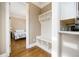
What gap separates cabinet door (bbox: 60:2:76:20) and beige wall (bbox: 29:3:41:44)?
37 cm

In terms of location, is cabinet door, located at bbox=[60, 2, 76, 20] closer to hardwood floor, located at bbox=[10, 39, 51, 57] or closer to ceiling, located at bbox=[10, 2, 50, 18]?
ceiling, located at bbox=[10, 2, 50, 18]

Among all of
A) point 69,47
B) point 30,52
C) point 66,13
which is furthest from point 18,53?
point 66,13

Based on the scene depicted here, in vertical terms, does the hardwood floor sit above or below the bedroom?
below

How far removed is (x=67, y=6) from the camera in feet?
4.37

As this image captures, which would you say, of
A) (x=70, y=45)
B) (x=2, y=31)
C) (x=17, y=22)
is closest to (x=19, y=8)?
(x=17, y=22)

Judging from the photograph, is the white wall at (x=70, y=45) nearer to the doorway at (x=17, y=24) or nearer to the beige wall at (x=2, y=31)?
the doorway at (x=17, y=24)

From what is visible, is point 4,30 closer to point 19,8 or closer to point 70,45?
point 19,8

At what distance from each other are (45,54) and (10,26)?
68 centimetres

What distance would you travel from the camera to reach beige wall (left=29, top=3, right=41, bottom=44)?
1334 millimetres

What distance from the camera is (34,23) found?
1376 millimetres

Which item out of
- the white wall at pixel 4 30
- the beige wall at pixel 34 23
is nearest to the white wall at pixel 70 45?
the beige wall at pixel 34 23

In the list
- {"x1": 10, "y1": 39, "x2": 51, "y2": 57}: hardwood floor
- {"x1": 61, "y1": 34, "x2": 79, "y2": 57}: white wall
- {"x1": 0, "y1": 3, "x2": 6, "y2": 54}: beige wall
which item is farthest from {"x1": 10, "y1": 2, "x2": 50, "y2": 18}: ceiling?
{"x1": 61, "y1": 34, "x2": 79, "y2": 57}: white wall

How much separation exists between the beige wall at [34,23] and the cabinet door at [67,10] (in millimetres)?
370

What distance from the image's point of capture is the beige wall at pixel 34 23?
4.38 feet
